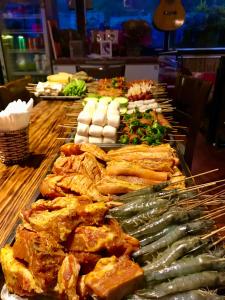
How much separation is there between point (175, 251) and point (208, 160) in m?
4.37

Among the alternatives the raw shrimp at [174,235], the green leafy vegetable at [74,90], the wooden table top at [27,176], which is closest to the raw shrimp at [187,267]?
the raw shrimp at [174,235]

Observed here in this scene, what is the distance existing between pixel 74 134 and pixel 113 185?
1160 millimetres

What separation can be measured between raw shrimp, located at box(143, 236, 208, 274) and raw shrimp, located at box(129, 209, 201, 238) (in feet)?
0.40

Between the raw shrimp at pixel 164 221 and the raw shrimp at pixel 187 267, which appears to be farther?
the raw shrimp at pixel 164 221

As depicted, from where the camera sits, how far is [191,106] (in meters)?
3.72

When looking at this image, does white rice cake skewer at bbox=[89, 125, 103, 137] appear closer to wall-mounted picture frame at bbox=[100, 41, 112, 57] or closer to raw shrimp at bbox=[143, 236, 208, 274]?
raw shrimp at bbox=[143, 236, 208, 274]

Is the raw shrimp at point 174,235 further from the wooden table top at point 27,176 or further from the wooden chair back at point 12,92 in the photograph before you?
the wooden chair back at point 12,92

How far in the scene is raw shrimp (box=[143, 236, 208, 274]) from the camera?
1.21 m

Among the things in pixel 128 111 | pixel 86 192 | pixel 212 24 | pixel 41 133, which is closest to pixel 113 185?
pixel 86 192

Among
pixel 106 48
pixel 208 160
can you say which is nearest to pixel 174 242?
pixel 208 160

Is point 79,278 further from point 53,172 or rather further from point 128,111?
point 128,111

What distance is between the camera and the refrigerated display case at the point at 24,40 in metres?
7.75

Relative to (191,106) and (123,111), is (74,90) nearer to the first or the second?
(123,111)

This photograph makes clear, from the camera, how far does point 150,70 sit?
8062 mm
